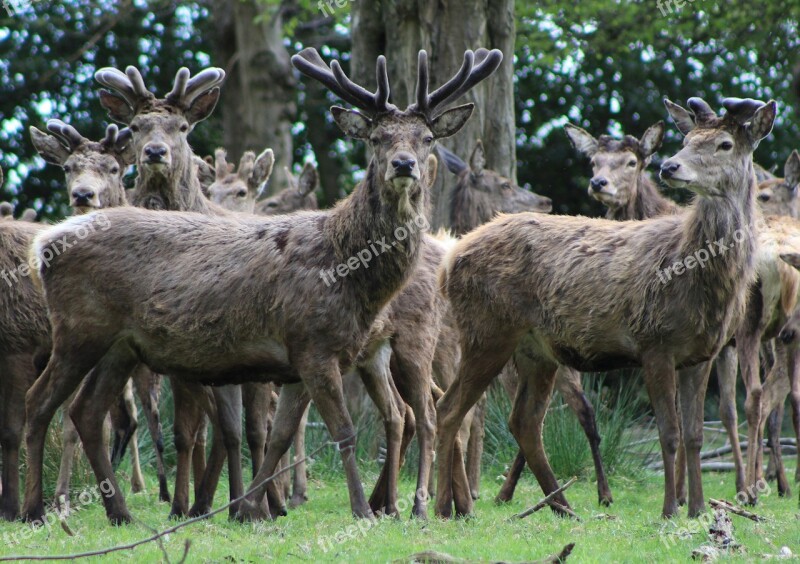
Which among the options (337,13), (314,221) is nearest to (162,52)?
(337,13)

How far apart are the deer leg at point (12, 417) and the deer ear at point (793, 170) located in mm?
8129

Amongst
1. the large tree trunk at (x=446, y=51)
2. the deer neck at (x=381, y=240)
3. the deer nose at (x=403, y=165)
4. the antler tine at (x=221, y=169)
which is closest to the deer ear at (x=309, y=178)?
the antler tine at (x=221, y=169)

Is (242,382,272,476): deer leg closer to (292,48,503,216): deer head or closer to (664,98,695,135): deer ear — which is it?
(292,48,503,216): deer head

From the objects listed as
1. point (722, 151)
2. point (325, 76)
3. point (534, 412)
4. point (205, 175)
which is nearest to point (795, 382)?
point (534, 412)

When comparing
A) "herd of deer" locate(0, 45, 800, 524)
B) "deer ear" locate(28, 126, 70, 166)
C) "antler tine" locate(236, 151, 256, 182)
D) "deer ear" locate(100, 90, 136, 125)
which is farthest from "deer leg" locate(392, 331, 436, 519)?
"antler tine" locate(236, 151, 256, 182)

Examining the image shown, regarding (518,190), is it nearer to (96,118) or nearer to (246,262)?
(246,262)

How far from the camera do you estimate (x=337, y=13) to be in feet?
63.0

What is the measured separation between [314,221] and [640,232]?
2248mm

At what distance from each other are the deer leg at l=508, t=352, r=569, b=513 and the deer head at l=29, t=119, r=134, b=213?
3607 millimetres

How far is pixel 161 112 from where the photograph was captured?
9.88 metres

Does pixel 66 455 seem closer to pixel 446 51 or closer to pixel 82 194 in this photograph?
pixel 82 194

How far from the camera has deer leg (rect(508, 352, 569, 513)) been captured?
852 centimetres

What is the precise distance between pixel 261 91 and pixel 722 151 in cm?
1174

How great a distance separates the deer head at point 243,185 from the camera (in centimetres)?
1338
